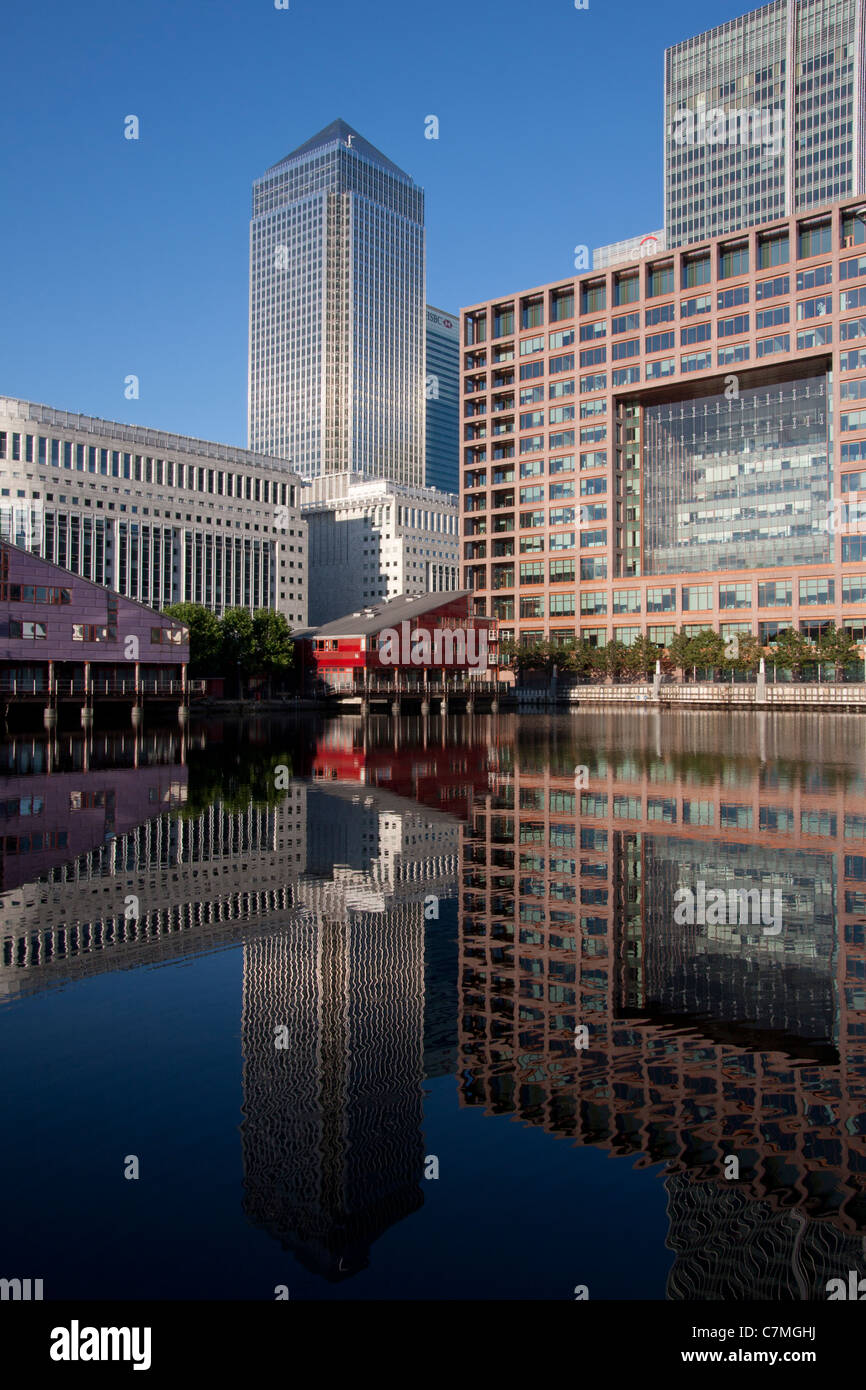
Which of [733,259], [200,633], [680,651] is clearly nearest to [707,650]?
[680,651]

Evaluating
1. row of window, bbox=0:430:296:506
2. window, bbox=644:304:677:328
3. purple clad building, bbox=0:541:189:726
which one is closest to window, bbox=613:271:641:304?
window, bbox=644:304:677:328

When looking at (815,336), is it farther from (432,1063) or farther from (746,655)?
(432,1063)

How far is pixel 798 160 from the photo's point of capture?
166125 millimetres

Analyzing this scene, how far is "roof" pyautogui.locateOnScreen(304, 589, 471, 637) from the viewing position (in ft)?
323

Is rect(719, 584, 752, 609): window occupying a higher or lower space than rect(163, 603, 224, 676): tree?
higher

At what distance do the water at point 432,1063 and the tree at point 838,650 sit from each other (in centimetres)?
8198

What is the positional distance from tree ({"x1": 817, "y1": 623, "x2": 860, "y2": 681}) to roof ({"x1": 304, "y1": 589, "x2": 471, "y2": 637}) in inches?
1440

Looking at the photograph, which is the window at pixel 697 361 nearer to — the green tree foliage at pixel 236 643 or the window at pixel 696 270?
the window at pixel 696 270

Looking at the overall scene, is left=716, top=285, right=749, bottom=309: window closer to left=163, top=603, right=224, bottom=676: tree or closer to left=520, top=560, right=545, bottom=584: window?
left=520, top=560, right=545, bottom=584: window

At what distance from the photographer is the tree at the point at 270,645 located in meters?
107

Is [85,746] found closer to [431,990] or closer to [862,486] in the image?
[431,990]

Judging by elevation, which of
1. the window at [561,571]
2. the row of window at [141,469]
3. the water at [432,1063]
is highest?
the row of window at [141,469]

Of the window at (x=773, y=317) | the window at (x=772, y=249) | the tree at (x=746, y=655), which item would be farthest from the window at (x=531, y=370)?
the tree at (x=746, y=655)
